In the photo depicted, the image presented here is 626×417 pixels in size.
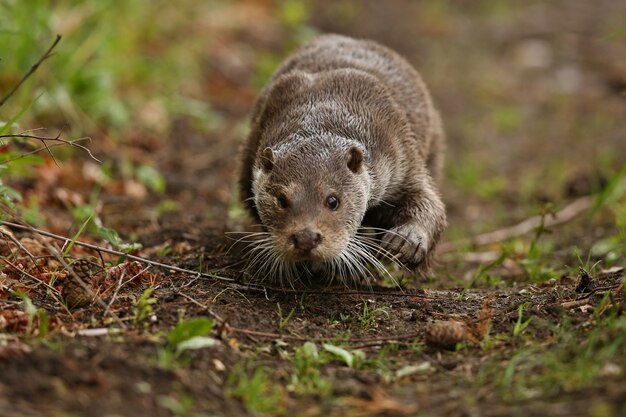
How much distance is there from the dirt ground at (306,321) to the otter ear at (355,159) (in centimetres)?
76

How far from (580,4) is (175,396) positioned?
13.8 metres

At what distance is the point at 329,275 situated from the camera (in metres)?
5.06

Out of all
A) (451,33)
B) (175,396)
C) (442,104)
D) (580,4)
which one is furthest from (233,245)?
(580,4)

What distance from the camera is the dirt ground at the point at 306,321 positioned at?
10.7 feet

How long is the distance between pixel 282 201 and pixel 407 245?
88 cm

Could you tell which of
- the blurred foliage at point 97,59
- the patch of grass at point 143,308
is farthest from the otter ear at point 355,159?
the blurred foliage at point 97,59

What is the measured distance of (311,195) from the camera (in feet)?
15.3

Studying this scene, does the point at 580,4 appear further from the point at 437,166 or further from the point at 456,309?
the point at 456,309

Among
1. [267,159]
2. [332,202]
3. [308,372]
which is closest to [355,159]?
[332,202]

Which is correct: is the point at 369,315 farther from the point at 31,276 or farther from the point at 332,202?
the point at 31,276

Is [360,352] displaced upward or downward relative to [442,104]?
downward

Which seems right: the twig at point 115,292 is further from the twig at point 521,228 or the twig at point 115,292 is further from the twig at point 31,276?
the twig at point 521,228

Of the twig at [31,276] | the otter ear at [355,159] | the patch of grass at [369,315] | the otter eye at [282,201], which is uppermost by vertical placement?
the otter ear at [355,159]

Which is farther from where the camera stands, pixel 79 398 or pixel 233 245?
pixel 233 245
